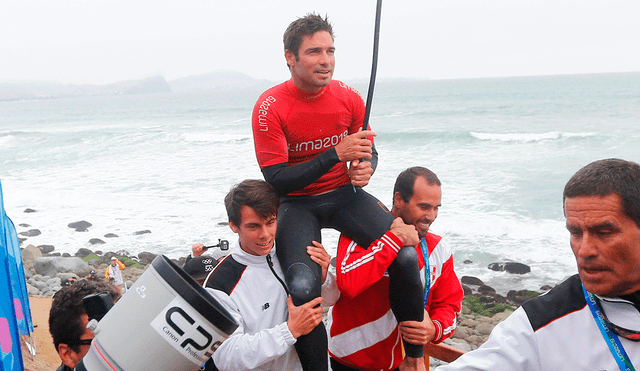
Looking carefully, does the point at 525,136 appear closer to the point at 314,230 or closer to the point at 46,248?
the point at 46,248

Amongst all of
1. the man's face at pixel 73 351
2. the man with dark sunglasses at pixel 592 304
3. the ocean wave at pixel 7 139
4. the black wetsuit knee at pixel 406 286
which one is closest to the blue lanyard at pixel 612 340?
the man with dark sunglasses at pixel 592 304

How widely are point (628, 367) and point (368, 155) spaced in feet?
5.18

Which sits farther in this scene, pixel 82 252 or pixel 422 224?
pixel 82 252

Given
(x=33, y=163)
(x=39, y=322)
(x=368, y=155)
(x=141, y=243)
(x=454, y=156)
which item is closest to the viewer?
(x=368, y=155)

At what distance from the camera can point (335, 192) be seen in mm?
3076

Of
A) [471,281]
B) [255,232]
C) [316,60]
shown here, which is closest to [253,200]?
[255,232]

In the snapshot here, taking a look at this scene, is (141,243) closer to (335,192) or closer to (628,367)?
(335,192)

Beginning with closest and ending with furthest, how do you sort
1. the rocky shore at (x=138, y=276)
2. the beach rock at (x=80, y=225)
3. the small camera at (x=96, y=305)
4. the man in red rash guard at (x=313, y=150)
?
1. the small camera at (x=96, y=305)
2. the man in red rash guard at (x=313, y=150)
3. the rocky shore at (x=138, y=276)
4. the beach rock at (x=80, y=225)

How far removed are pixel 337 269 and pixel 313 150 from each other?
0.73 meters

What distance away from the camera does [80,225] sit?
51.0 ft

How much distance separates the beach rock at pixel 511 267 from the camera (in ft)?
37.4

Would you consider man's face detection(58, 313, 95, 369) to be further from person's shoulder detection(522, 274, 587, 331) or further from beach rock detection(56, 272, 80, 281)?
beach rock detection(56, 272, 80, 281)

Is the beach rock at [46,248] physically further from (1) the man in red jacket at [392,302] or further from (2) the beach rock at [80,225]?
(1) the man in red jacket at [392,302]

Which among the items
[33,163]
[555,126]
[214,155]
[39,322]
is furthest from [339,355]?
[555,126]
